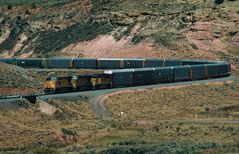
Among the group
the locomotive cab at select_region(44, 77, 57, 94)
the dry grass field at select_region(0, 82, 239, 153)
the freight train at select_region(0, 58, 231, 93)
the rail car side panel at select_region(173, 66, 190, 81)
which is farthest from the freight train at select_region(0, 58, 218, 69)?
the locomotive cab at select_region(44, 77, 57, 94)

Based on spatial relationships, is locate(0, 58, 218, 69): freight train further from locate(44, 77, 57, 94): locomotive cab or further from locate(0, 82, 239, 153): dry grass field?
locate(44, 77, 57, 94): locomotive cab

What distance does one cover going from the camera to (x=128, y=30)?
122562 millimetres

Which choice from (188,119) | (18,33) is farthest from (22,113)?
(18,33)

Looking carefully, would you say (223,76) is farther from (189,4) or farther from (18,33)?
(18,33)

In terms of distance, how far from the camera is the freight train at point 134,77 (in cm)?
7308

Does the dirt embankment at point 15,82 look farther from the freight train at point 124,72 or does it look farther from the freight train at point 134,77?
the freight train at point 124,72

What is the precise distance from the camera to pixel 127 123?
59812mm

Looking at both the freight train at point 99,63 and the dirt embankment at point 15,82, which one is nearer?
the dirt embankment at point 15,82

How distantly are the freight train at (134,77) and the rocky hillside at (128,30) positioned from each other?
55.2 feet

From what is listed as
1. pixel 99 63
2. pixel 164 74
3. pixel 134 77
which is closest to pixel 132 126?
pixel 134 77

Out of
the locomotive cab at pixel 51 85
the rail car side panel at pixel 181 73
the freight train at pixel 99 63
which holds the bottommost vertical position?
the freight train at pixel 99 63

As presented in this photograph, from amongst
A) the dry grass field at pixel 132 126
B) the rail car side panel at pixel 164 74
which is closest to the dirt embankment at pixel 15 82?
the dry grass field at pixel 132 126

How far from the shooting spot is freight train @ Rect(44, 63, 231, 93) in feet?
240

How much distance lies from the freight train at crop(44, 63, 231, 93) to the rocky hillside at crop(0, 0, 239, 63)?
16.8 metres
